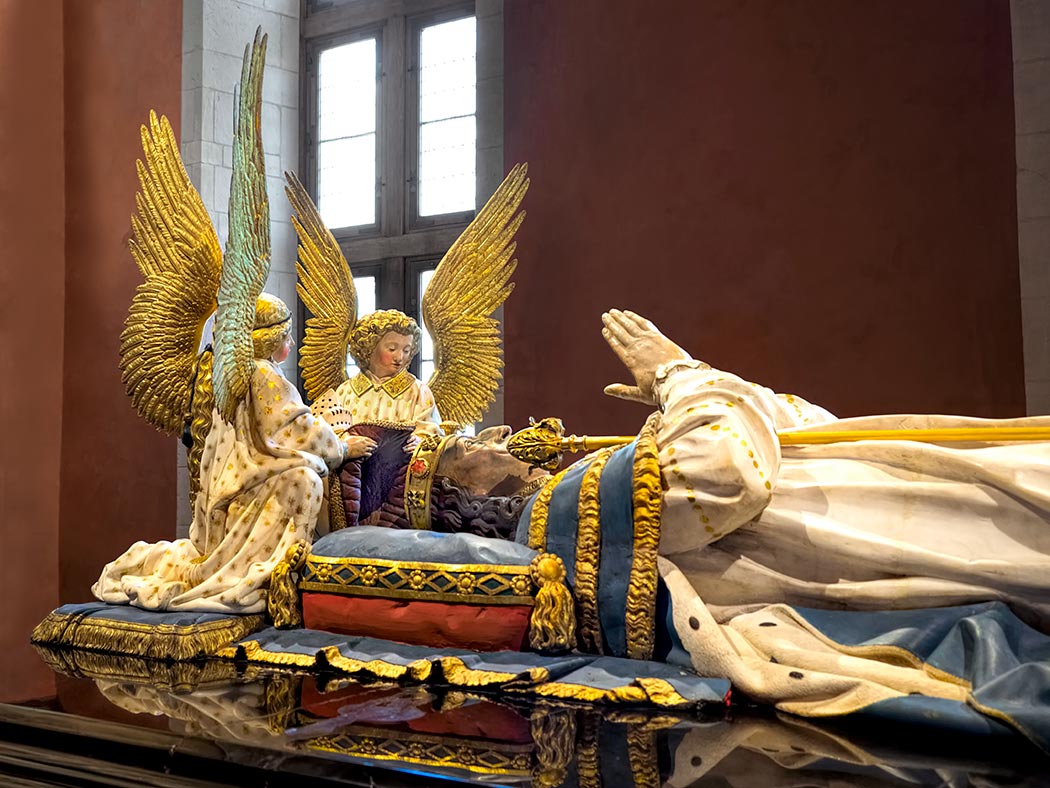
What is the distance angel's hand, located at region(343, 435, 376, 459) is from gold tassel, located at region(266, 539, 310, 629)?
1.73 ft

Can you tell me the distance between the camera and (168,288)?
3746 mm

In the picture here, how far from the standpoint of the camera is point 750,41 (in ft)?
17.1

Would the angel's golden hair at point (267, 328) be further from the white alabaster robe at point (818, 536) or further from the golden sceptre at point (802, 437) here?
the white alabaster robe at point (818, 536)

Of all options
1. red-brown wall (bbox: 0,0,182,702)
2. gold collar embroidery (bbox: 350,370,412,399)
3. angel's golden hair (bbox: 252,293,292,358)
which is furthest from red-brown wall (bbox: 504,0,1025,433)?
red-brown wall (bbox: 0,0,182,702)

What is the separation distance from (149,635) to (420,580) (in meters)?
0.95

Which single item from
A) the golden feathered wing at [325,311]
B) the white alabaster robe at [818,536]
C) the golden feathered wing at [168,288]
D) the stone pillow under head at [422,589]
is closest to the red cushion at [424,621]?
the stone pillow under head at [422,589]

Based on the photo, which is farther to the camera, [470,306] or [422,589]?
[470,306]

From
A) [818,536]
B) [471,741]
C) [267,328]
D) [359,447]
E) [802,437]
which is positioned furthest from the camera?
[359,447]

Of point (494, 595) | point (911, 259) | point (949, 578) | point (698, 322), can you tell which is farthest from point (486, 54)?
point (949, 578)

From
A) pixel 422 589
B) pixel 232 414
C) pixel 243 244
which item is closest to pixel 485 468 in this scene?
pixel 422 589

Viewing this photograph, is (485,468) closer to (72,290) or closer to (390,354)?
(390,354)

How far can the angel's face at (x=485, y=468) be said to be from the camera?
12.0 ft

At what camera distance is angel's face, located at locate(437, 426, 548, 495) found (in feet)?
12.0

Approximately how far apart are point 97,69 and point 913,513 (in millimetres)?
6151
